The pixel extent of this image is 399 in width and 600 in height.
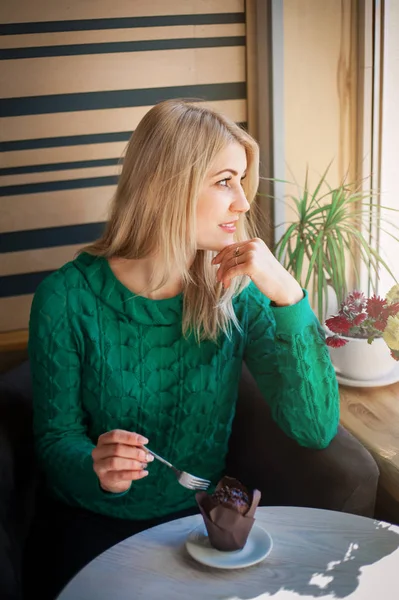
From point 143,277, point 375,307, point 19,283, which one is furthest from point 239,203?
point 19,283

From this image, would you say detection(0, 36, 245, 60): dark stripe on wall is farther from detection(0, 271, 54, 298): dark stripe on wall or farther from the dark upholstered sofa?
the dark upholstered sofa

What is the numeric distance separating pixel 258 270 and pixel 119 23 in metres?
1.15

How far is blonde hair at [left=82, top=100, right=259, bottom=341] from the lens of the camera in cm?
161

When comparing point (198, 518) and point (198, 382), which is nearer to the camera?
point (198, 518)

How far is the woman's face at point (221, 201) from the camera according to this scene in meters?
1.62

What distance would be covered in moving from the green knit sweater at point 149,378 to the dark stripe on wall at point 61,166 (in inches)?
28.1

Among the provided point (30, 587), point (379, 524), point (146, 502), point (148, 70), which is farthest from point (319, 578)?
point (148, 70)

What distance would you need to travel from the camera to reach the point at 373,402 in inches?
78.9

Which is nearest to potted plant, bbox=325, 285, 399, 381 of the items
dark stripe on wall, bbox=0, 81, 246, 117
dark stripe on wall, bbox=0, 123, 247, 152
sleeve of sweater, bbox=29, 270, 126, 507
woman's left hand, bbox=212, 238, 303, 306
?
woman's left hand, bbox=212, 238, 303, 306

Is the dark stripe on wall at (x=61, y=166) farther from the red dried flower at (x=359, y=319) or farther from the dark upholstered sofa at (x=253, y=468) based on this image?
the red dried flower at (x=359, y=319)

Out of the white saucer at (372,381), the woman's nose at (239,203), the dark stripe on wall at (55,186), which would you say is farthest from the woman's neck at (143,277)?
the dark stripe on wall at (55,186)

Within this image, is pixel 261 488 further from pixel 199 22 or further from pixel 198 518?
pixel 199 22

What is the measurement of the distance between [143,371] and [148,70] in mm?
1130

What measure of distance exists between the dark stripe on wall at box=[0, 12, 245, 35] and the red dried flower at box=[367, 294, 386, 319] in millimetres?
1106
